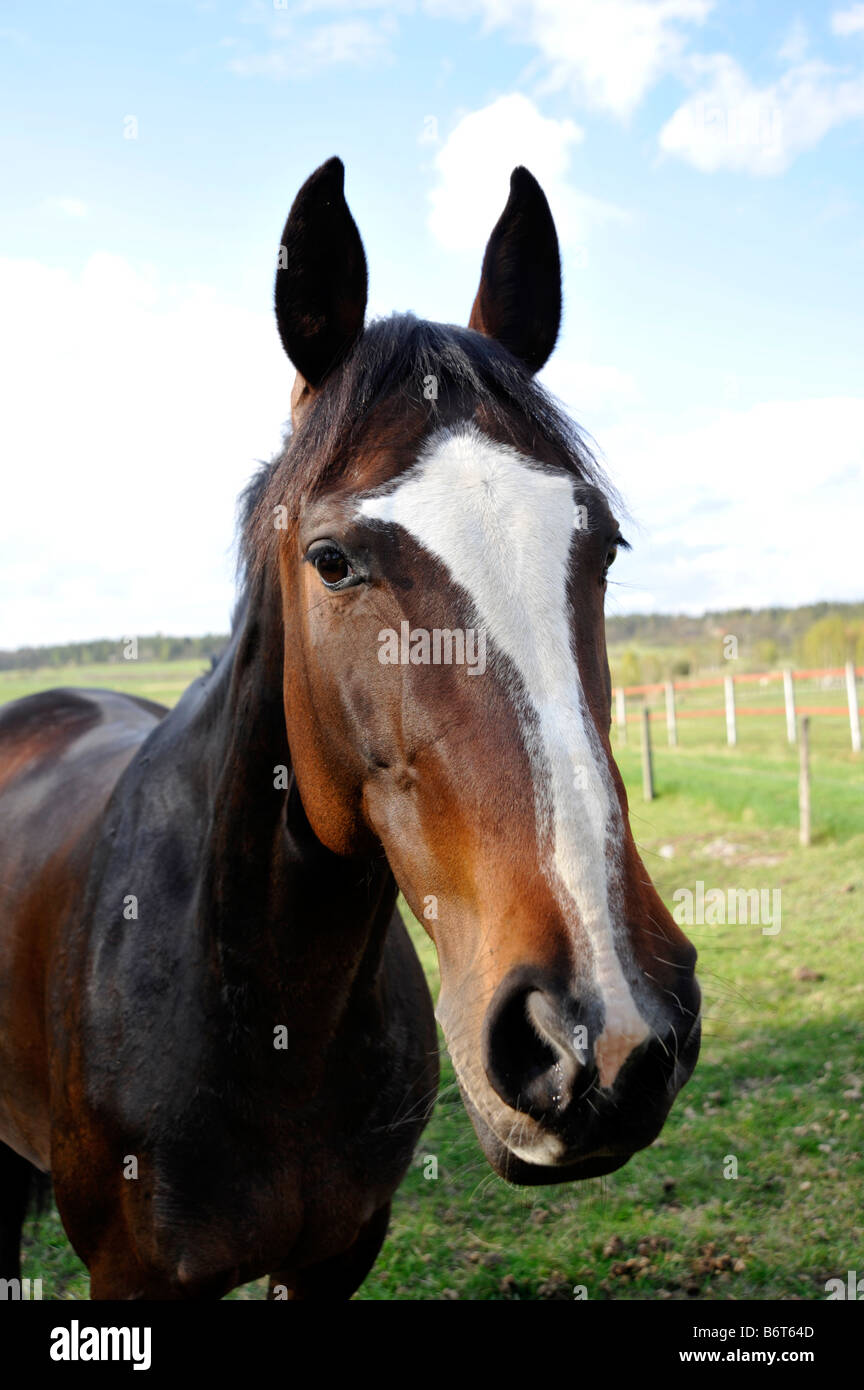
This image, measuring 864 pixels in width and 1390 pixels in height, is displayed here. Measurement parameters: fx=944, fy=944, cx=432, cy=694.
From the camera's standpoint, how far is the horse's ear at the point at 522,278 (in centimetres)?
256

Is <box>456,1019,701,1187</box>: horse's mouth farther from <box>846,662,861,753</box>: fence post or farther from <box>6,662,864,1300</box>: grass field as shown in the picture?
<box>846,662,861,753</box>: fence post

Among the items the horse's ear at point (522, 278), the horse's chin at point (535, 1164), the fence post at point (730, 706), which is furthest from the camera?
the fence post at point (730, 706)

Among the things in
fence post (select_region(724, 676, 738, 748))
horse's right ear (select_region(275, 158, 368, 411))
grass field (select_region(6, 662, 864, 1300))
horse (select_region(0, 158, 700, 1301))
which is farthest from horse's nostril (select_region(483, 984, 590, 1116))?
fence post (select_region(724, 676, 738, 748))

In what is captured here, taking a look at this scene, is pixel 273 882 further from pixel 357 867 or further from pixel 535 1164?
pixel 535 1164

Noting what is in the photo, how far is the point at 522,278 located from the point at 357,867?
65.5 inches

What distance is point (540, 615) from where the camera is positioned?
1748 millimetres

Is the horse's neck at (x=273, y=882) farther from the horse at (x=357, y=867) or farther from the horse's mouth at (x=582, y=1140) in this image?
the horse's mouth at (x=582, y=1140)

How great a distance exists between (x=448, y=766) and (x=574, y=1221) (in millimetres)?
4368

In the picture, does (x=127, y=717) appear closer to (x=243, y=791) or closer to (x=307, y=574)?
(x=243, y=791)

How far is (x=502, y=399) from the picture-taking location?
2.14 m

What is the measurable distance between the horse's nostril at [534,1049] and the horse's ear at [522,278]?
5.78ft

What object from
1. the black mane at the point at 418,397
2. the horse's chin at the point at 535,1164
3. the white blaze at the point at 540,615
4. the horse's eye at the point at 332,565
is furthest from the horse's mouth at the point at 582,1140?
the black mane at the point at 418,397

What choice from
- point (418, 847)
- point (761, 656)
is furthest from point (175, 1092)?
point (761, 656)
